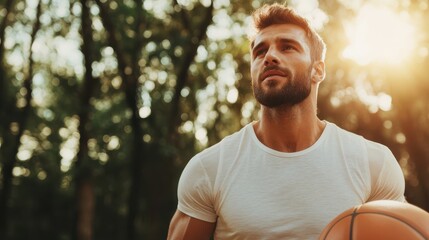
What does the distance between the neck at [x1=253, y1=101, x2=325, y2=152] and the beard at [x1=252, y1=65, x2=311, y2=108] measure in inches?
3.1

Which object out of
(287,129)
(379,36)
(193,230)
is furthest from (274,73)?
(379,36)

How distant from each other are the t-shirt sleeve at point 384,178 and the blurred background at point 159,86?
11667 millimetres

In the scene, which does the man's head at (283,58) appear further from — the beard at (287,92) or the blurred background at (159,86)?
the blurred background at (159,86)

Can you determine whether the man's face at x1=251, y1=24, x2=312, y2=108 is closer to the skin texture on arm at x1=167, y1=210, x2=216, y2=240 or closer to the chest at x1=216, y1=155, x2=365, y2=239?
the chest at x1=216, y1=155, x2=365, y2=239

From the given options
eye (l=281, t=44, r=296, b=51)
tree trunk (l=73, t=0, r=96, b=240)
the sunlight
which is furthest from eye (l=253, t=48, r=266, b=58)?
the sunlight

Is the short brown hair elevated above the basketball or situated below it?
above

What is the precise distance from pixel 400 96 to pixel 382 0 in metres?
3.46

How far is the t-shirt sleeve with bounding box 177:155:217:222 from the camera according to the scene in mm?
3584

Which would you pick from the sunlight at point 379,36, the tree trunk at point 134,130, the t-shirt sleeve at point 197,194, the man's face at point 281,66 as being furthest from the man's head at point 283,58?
the sunlight at point 379,36

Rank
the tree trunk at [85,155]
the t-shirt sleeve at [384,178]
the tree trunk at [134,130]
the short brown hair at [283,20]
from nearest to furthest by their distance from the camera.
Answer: the t-shirt sleeve at [384,178]
the short brown hair at [283,20]
the tree trunk at [134,130]
the tree trunk at [85,155]

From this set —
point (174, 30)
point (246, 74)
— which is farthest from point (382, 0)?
point (174, 30)

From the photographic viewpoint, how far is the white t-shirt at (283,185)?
11.0 ft

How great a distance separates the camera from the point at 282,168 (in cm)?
354

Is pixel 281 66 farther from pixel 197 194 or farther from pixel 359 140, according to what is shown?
pixel 197 194
